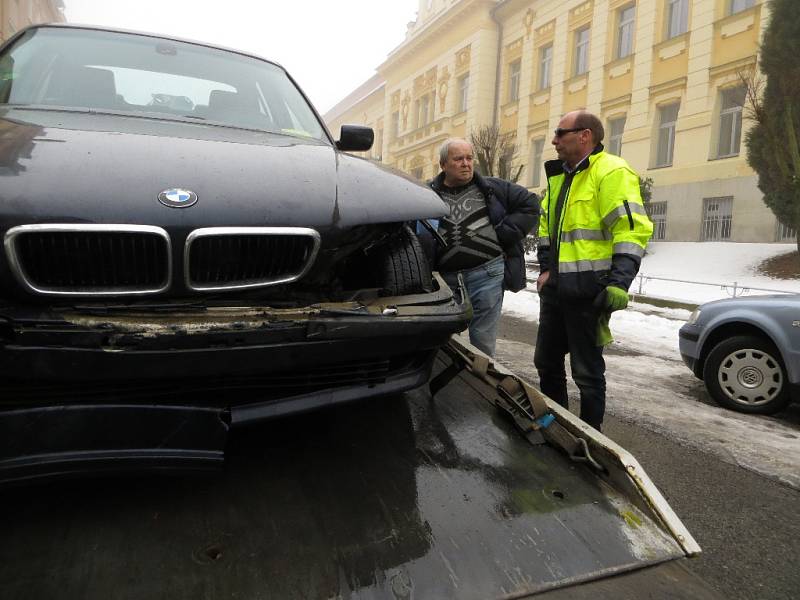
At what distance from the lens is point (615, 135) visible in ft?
65.4

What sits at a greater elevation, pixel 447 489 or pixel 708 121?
pixel 708 121

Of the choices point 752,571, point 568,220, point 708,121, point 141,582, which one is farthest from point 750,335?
point 708,121

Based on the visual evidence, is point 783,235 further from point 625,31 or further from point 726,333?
point 726,333

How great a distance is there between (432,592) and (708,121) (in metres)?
18.2

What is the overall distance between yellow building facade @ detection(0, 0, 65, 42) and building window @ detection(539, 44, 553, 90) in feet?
59.3

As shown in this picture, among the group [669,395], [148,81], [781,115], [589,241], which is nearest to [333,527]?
[589,241]

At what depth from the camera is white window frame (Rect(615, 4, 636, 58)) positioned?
761 inches

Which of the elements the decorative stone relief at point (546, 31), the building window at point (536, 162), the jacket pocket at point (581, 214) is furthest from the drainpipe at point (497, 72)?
the jacket pocket at point (581, 214)

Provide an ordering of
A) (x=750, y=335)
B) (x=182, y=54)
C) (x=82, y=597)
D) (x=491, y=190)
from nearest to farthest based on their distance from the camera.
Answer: (x=82, y=597), (x=182, y=54), (x=491, y=190), (x=750, y=335)

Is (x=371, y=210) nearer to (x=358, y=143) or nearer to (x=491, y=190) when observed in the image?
(x=358, y=143)

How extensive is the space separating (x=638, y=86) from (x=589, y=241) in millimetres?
18419

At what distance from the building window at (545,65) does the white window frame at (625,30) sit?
153 inches

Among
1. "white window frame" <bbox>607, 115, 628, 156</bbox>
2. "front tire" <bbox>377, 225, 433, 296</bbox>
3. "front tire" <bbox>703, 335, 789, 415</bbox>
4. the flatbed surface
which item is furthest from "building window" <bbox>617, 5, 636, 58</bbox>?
the flatbed surface

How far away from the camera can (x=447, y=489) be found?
1725mm
